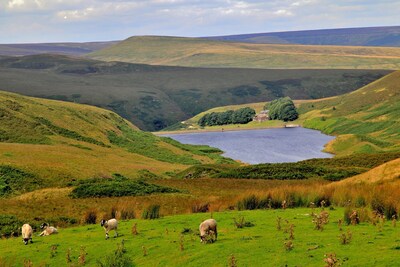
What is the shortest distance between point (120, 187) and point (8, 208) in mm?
11795

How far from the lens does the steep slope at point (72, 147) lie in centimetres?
6294

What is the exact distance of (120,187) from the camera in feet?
166

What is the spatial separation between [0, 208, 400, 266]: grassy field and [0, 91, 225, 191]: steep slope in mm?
30458

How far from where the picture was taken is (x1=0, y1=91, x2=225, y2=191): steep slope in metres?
62.9

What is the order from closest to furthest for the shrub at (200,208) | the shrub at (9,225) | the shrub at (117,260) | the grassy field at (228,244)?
the grassy field at (228,244), the shrub at (117,260), the shrub at (9,225), the shrub at (200,208)

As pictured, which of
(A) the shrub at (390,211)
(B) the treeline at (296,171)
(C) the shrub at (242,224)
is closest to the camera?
(A) the shrub at (390,211)

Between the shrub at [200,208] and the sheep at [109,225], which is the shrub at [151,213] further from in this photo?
the sheep at [109,225]

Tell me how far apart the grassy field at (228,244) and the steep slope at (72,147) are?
30458 mm

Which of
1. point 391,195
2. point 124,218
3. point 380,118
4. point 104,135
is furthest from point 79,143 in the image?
point 380,118

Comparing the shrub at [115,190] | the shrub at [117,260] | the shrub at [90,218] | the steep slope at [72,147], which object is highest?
the shrub at [117,260]

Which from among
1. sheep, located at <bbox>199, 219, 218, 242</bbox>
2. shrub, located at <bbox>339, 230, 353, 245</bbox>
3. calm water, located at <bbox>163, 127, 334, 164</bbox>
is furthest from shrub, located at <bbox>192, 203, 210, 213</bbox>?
calm water, located at <bbox>163, 127, 334, 164</bbox>

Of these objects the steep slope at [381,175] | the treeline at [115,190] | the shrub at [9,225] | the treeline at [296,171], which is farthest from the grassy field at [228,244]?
the treeline at [296,171]

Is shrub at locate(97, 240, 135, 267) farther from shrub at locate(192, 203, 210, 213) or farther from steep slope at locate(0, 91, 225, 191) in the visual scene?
steep slope at locate(0, 91, 225, 191)

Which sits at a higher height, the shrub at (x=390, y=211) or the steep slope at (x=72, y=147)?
the shrub at (x=390, y=211)
